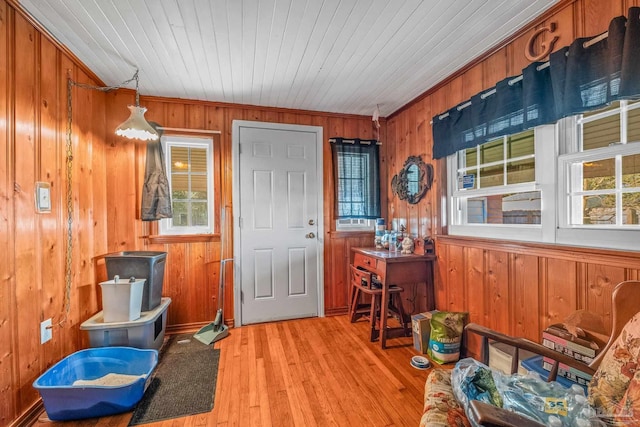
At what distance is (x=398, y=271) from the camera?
99.0 inches

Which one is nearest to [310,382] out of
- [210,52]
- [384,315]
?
[384,315]

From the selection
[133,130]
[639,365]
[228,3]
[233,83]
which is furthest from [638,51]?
[133,130]

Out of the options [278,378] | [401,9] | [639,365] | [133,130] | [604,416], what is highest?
[401,9]

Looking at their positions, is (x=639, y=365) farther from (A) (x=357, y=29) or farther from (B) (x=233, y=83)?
(B) (x=233, y=83)

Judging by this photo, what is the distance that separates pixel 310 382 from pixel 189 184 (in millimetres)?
2154

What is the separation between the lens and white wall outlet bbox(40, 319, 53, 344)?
1749 millimetres

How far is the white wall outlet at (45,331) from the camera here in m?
1.75

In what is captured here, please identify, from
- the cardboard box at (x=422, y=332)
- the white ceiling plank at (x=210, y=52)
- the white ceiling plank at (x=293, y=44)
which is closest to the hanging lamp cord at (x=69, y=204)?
the white ceiling plank at (x=210, y=52)

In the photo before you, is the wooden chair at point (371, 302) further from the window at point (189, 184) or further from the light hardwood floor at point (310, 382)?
the window at point (189, 184)

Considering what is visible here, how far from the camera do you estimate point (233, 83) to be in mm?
2500

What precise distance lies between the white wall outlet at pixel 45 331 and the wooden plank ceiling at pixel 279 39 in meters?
1.85

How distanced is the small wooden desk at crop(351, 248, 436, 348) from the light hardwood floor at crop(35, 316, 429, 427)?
348 mm

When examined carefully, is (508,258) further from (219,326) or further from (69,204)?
(69,204)

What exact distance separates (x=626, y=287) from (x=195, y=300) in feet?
10.2
